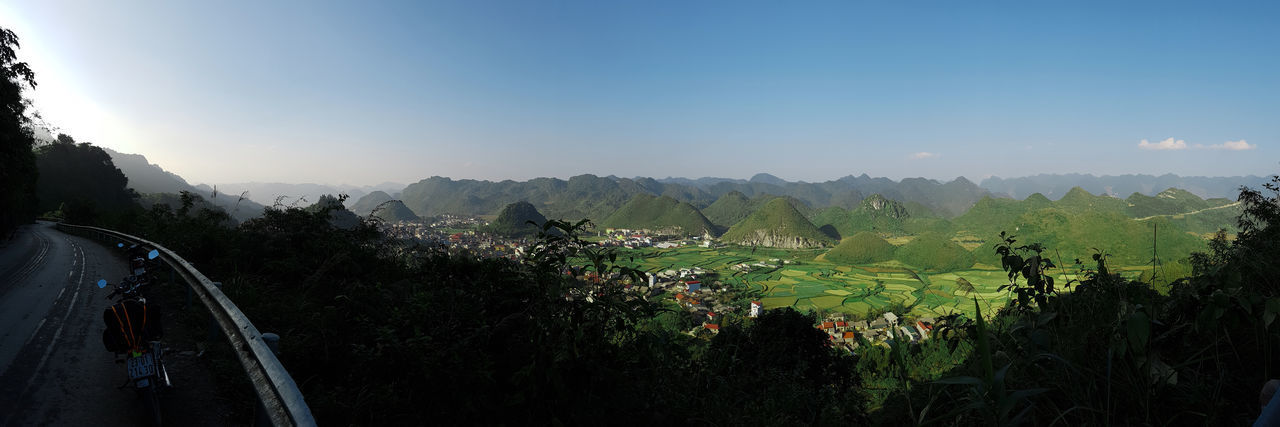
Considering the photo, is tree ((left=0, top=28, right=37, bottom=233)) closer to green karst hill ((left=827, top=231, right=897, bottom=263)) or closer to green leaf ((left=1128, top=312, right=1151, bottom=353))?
green leaf ((left=1128, top=312, right=1151, bottom=353))

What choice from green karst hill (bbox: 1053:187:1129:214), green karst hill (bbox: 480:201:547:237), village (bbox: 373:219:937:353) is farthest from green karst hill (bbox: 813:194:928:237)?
green karst hill (bbox: 480:201:547:237)

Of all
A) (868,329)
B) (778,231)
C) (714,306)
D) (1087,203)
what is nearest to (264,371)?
(868,329)

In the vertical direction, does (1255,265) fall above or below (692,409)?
above

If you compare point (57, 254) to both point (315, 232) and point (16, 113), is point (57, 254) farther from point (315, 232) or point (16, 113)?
point (315, 232)

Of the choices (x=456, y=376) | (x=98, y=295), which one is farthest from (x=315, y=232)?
(x=456, y=376)

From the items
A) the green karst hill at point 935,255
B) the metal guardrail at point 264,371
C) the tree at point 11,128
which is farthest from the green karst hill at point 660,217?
the metal guardrail at point 264,371
